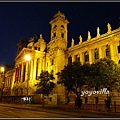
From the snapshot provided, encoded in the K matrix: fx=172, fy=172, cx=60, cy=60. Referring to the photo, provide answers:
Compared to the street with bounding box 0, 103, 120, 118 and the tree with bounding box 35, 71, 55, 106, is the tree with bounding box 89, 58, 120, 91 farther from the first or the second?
the tree with bounding box 35, 71, 55, 106

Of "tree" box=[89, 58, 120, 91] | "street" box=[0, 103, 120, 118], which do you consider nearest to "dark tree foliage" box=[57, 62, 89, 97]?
"tree" box=[89, 58, 120, 91]

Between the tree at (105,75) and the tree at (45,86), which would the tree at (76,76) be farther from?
the tree at (45,86)

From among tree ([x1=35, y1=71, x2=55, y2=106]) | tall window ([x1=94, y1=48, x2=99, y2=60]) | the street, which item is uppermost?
tall window ([x1=94, y1=48, x2=99, y2=60])

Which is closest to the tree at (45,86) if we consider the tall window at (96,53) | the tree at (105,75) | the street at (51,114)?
the tall window at (96,53)

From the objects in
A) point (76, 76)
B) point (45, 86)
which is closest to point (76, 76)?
point (76, 76)

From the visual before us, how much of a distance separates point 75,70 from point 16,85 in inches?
1810

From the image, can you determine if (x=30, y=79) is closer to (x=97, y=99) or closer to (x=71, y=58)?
(x=71, y=58)

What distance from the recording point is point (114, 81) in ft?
101

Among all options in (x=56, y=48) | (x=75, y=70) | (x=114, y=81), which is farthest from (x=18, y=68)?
(x=114, y=81)

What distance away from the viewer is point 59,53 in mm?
58188

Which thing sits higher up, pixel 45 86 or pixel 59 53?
pixel 59 53

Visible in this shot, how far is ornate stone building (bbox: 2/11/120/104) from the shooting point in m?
44.4

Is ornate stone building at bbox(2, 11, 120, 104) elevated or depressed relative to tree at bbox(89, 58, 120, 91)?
elevated

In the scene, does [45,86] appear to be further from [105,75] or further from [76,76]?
[105,75]
